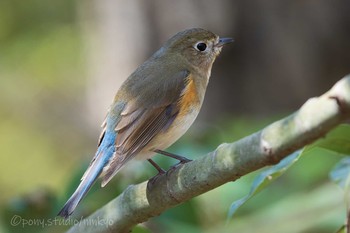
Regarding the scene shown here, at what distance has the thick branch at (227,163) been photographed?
63.9 inches

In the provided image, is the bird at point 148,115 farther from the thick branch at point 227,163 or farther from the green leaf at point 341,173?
the green leaf at point 341,173

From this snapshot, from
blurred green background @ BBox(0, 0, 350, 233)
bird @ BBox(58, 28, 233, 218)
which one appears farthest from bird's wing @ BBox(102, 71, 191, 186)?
blurred green background @ BBox(0, 0, 350, 233)

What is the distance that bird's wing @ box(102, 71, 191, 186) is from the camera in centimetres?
316

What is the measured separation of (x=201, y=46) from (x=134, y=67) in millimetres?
2512

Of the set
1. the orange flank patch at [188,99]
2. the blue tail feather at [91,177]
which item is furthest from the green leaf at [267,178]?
the orange flank patch at [188,99]

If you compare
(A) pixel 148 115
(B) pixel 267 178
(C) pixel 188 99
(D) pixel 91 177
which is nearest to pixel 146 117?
(A) pixel 148 115

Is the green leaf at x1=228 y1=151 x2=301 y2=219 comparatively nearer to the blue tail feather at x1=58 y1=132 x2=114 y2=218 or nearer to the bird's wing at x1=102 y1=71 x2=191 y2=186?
the blue tail feather at x1=58 y1=132 x2=114 y2=218

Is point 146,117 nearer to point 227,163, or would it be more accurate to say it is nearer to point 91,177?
point 91,177

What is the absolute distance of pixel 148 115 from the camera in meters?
3.39

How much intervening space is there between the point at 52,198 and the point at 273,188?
130 cm

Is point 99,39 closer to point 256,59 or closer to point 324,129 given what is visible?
point 256,59

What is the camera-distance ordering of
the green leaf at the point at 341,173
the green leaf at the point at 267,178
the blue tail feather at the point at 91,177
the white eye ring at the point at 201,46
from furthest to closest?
1. the white eye ring at the point at 201,46
2. the blue tail feather at the point at 91,177
3. the green leaf at the point at 341,173
4. the green leaf at the point at 267,178

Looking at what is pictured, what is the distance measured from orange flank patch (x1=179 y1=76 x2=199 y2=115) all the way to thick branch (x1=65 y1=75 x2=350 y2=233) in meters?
0.85

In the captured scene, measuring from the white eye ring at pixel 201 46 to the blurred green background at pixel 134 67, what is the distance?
469mm
